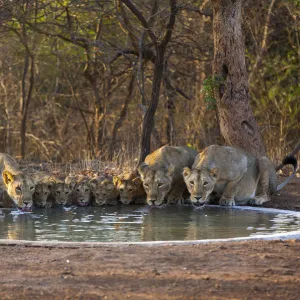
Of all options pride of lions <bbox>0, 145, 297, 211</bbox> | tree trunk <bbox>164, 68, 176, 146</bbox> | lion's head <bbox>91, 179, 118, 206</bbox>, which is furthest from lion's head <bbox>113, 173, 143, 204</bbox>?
tree trunk <bbox>164, 68, 176, 146</bbox>

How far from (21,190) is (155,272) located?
13.2 ft

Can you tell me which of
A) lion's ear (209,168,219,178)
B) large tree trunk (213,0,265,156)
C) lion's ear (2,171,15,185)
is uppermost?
large tree trunk (213,0,265,156)

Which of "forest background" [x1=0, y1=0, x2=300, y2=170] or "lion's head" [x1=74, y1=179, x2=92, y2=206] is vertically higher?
"forest background" [x1=0, y1=0, x2=300, y2=170]

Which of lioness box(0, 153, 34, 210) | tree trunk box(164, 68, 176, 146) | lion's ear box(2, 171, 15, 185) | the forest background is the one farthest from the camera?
tree trunk box(164, 68, 176, 146)

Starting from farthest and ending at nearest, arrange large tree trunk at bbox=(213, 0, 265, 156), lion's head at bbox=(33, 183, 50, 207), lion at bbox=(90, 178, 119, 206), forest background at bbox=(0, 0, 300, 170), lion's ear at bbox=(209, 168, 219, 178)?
forest background at bbox=(0, 0, 300, 170), large tree trunk at bbox=(213, 0, 265, 156), lion at bbox=(90, 178, 119, 206), lion's ear at bbox=(209, 168, 219, 178), lion's head at bbox=(33, 183, 50, 207)

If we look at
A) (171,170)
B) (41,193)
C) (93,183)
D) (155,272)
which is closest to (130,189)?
(93,183)

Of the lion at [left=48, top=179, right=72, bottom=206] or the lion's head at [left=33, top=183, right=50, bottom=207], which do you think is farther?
the lion at [left=48, top=179, right=72, bottom=206]

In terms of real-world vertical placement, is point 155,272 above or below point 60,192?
below

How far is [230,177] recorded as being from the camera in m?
10.2

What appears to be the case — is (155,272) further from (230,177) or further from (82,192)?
(230,177)

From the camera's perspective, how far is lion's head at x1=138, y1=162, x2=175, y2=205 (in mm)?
9750

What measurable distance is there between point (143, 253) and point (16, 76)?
15420mm

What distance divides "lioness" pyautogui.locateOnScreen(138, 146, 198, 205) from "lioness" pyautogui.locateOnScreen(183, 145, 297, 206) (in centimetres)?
27

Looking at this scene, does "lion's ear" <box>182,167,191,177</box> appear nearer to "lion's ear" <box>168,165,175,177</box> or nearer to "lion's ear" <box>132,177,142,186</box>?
"lion's ear" <box>168,165,175,177</box>
